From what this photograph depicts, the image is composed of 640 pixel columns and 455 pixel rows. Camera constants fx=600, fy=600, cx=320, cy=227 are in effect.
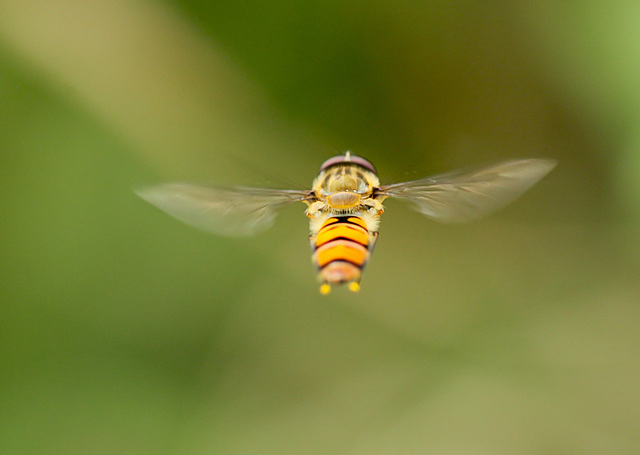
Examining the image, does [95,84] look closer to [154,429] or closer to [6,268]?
[6,268]

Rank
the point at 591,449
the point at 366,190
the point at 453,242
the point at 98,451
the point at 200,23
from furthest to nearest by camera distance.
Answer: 1. the point at 453,242
2. the point at 200,23
3. the point at 98,451
4. the point at 591,449
5. the point at 366,190

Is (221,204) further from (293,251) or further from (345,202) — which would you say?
(293,251)

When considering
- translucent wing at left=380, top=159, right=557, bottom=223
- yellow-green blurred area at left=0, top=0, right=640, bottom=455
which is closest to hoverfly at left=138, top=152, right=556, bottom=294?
translucent wing at left=380, top=159, right=557, bottom=223

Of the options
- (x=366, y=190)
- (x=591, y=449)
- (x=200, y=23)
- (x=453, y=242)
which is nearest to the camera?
(x=366, y=190)

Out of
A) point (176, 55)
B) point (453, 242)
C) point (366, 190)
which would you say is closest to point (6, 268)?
point (176, 55)

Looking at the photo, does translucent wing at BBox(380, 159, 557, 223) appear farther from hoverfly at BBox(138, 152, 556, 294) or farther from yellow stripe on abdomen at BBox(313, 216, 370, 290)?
yellow stripe on abdomen at BBox(313, 216, 370, 290)

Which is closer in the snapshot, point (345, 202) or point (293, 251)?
point (345, 202)

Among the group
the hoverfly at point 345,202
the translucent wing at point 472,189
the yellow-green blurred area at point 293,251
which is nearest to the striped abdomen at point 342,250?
the hoverfly at point 345,202

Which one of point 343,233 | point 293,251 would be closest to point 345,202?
point 343,233

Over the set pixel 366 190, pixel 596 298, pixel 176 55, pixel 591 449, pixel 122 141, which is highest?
pixel 176 55
